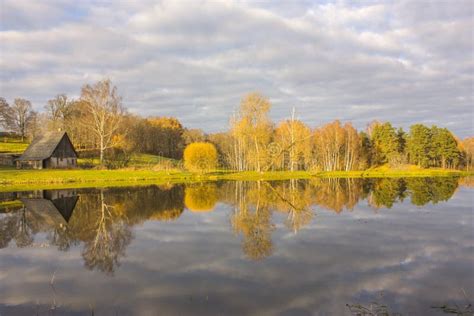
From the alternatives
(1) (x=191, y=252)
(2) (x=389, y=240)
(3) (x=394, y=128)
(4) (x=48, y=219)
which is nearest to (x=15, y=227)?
(4) (x=48, y=219)

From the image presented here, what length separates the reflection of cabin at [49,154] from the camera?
177 feet

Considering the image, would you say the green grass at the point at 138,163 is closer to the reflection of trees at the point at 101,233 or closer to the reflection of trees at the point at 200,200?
the reflection of trees at the point at 200,200

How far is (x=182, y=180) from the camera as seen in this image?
4562 centimetres

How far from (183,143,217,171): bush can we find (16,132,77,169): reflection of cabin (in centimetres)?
2052

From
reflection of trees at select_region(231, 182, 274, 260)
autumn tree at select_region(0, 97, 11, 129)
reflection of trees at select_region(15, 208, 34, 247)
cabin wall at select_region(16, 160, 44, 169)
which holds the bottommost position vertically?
reflection of trees at select_region(15, 208, 34, 247)

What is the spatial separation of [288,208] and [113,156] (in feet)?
180

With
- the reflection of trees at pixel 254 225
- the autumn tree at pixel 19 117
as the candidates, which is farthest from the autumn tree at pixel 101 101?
the autumn tree at pixel 19 117

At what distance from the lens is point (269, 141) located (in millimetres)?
75188

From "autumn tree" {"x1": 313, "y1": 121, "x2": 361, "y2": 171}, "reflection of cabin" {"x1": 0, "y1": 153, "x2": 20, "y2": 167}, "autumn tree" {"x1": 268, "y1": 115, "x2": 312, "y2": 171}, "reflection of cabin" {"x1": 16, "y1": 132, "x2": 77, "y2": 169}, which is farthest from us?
"autumn tree" {"x1": 313, "y1": 121, "x2": 361, "y2": 171}

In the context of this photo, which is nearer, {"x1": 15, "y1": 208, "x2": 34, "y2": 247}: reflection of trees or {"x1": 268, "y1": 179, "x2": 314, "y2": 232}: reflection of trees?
{"x1": 15, "y1": 208, "x2": 34, "y2": 247}: reflection of trees

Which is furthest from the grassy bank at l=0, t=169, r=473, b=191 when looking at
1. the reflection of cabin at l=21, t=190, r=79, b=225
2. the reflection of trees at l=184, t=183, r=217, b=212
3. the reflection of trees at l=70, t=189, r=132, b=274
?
the reflection of trees at l=70, t=189, r=132, b=274

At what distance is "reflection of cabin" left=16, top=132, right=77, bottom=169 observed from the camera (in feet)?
177

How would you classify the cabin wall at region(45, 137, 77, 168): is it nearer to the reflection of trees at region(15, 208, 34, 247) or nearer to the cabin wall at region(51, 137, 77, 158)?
the cabin wall at region(51, 137, 77, 158)

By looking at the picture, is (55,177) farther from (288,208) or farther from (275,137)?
(275,137)
